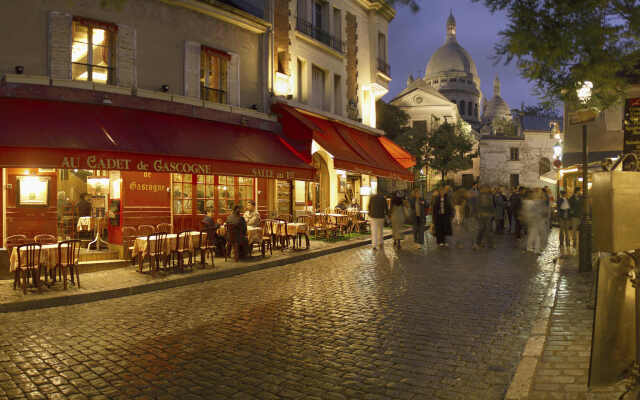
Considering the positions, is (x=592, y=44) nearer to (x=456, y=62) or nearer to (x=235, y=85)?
(x=235, y=85)

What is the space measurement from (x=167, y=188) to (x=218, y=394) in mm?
9160

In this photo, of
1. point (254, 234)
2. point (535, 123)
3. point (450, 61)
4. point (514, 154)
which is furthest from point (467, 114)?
point (254, 234)

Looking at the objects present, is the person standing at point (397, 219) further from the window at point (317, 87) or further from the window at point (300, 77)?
the window at point (317, 87)

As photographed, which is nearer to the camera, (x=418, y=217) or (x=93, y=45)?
(x=93, y=45)

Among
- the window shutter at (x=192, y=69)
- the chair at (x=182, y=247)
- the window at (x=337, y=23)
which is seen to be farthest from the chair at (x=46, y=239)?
the window at (x=337, y=23)

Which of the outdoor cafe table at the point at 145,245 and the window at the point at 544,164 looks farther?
the window at the point at 544,164

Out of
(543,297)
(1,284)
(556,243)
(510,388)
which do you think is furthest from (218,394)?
(556,243)

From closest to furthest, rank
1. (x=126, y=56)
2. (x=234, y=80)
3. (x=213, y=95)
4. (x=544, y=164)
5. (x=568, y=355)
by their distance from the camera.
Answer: (x=568, y=355)
(x=126, y=56)
(x=213, y=95)
(x=234, y=80)
(x=544, y=164)

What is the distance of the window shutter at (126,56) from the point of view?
11.7 m

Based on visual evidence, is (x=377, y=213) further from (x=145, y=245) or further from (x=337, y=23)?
(x=337, y=23)

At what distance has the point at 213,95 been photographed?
13953 millimetres

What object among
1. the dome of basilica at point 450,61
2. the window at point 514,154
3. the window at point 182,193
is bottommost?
the window at point 182,193

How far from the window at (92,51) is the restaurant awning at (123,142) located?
40.0 inches

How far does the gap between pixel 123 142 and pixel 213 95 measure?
4.30 meters
